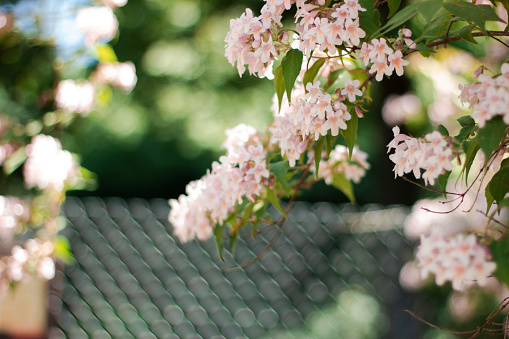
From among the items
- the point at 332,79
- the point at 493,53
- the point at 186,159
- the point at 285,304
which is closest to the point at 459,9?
the point at 332,79

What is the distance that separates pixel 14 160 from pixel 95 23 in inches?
23.3

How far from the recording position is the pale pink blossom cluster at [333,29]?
2.42ft

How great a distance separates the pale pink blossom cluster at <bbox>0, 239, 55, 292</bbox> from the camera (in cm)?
180

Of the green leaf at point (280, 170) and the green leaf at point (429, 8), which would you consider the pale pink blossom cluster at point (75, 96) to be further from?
the green leaf at point (429, 8)

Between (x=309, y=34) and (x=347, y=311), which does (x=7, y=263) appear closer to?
(x=309, y=34)

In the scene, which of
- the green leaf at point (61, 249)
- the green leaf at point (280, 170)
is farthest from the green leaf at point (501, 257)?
the green leaf at point (61, 249)

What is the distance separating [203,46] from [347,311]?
3.26 metres

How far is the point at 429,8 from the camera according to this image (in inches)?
25.6

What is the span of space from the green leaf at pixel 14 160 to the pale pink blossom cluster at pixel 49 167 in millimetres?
104

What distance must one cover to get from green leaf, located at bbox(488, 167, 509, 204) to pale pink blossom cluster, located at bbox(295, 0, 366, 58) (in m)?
0.26

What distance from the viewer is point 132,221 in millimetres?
2498

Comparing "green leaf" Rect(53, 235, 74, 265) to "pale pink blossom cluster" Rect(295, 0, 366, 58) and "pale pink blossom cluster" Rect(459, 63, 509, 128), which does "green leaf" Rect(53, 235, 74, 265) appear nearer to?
"pale pink blossom cluster" Rect(295, 0, 366, 58)

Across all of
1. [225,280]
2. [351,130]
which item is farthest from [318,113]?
[225,280]

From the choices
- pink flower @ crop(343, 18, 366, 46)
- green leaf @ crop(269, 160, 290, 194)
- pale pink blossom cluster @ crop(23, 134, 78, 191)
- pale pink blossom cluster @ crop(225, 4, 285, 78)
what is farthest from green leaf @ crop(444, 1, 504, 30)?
pale pink blossom cluster @ crop(23, 134, 78, 191)
